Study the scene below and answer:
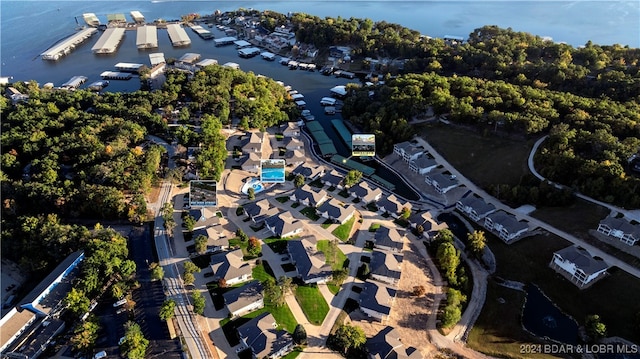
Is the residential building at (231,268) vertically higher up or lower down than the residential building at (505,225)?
lower down

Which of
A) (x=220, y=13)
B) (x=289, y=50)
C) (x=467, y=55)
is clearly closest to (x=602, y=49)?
(x=467, y=55)

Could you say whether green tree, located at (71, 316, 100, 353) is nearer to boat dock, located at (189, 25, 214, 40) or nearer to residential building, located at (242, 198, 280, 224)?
residential building, located at (242, 198, 280, 224)

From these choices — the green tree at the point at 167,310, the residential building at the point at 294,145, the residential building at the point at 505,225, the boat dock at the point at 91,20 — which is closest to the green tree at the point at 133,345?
the green tree at the point at 167,310

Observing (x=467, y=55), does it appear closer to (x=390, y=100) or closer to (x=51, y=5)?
(x=390, y=100)

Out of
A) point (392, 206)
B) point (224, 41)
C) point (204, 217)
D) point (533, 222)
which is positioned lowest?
point (204, 217)

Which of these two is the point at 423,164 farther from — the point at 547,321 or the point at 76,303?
the point at 76,303

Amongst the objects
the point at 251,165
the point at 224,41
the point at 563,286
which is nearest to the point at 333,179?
the point at 251,165

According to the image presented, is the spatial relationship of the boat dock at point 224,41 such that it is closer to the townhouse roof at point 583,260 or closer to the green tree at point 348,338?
the green tree at point 348,338
